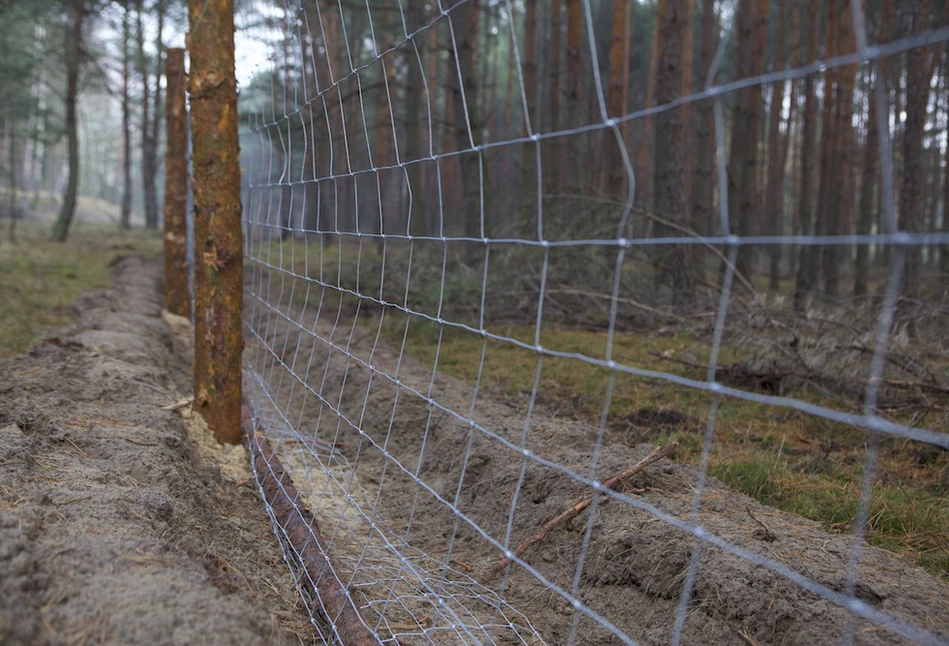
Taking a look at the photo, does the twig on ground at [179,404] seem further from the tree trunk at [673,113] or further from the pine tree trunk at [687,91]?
the tree trunk at [673,113]

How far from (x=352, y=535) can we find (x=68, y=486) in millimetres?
1323

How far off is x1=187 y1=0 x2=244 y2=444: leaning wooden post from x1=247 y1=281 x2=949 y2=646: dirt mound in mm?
677

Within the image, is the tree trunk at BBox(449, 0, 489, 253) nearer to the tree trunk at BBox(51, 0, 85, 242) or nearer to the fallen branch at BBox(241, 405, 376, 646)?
the fallen branch at BBox(241, 405, 376, 646)

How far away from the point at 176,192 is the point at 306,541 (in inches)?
211

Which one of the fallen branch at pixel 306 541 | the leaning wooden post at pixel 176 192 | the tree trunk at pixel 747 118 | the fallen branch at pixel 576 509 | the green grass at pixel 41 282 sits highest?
the tree trunk at pixel 747 118

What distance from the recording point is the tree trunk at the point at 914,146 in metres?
8.18

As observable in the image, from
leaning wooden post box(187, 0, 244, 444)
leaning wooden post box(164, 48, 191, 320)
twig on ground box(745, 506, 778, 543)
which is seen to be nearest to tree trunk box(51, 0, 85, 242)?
leaning wooden post box(164, 48, 191, 320)

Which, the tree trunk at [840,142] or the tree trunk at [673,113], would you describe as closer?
the tree trunk at [673,113]

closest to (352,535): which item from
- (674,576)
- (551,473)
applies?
(551,473)

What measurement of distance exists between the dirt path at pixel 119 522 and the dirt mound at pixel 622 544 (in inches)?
23.0

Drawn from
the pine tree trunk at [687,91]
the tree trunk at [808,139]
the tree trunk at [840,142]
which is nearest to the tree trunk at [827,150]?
the tree trunk at [840,142]

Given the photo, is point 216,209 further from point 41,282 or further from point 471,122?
point 41,282

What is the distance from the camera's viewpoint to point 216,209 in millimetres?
3861

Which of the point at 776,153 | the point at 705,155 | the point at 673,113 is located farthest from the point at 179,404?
the point at 776,153
